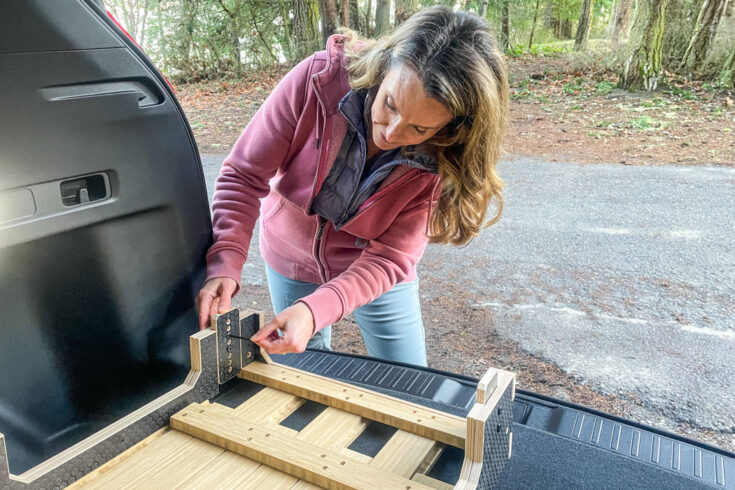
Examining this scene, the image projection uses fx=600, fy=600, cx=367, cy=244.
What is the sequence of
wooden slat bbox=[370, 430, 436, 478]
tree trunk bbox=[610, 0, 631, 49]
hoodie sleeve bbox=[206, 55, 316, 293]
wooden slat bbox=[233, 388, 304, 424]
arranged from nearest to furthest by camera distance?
wooden slat bbox=[370, 430, 436, 478]
wooden slat bbox=[233, 388, 304, 424]
hoodie sleeve bbox=[206, 55, 316, 293]
tree trunk bbox=[610, 0, 631, 49]

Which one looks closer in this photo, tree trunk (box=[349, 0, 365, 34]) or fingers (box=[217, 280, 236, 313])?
fingers (box=[217, 280, 236, 313])

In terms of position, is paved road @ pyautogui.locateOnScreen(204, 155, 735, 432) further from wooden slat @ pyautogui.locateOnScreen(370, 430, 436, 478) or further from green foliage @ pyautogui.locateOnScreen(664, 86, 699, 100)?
green foliage @ pyautogui.locateOnScreen(664, 86, 699, 100)

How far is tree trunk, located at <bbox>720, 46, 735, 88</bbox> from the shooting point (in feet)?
19.6

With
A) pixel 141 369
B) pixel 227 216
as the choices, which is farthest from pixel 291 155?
pixel 141 369

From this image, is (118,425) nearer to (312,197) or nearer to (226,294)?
(226,294)

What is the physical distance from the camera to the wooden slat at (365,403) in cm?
97

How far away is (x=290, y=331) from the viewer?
3.61ft

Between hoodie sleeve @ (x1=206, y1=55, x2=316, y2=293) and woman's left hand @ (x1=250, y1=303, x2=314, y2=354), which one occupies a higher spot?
hoodie sleeve @ (x1=206, y1=55, x2=316, y2=293)

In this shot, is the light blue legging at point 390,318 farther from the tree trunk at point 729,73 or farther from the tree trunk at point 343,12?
the tree trunk at point 729,73

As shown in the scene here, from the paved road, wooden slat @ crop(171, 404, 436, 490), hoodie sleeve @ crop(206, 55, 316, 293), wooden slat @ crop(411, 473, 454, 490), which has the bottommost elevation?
the paved road

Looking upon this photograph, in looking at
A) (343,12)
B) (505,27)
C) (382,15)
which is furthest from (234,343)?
(505,27)

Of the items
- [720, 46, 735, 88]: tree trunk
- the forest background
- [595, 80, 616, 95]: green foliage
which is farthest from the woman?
[720, 46, 735, 88]: tree trunk

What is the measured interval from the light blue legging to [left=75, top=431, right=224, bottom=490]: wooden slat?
2.05 ft

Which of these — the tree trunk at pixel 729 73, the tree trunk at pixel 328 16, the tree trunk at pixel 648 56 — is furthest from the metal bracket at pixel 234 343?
the tree trunk at pixel 729 73
